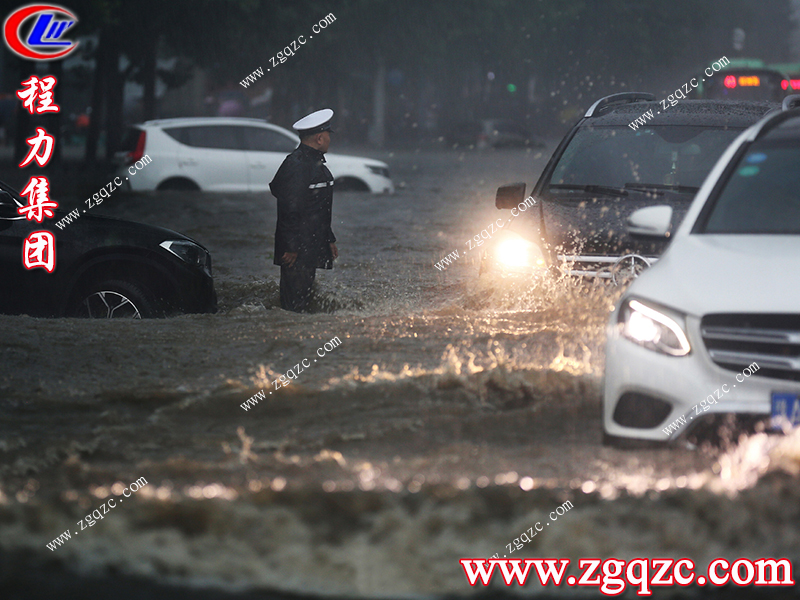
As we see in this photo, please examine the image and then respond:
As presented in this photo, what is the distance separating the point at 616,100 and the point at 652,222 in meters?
4.32

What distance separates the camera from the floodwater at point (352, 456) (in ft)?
12.1

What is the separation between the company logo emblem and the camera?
18.9 m

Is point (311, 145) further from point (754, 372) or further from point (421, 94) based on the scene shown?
point (421, 94)

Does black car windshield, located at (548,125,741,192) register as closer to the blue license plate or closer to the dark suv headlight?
the dark suv headlight

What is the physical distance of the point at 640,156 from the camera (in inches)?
313

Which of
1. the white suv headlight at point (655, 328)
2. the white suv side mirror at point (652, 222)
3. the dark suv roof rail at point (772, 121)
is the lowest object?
the white suv headlight at point (655, 328)

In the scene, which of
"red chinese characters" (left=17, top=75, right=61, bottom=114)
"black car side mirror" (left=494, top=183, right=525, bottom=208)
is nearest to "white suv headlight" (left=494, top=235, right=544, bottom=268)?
"black car side mirror" (left=494, top=183, right=525, bottom=208)

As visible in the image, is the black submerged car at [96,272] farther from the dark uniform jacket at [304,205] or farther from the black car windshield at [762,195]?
the black car windshield at [762,195]

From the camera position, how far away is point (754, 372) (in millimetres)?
4223

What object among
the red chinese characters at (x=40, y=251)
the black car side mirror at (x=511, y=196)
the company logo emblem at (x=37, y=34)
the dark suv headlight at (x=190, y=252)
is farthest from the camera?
the company logo emblem at (x=37, y=34)

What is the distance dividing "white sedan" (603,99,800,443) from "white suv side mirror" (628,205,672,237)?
468 mm

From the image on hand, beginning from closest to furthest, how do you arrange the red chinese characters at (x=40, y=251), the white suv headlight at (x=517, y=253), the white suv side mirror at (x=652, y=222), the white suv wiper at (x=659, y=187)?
the white suv side mirror at (x=652, y=222)
the white suv headlight at (x=517, y=253)
the red chinese characters at (x=40, y=251)
the white suv wiper at (x=659, y=187)

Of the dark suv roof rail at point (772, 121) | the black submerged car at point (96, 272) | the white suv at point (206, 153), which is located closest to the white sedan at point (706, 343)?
the dark suv roof rail at point (772, 121)

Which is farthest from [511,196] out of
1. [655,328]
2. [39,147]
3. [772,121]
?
[39,147]
